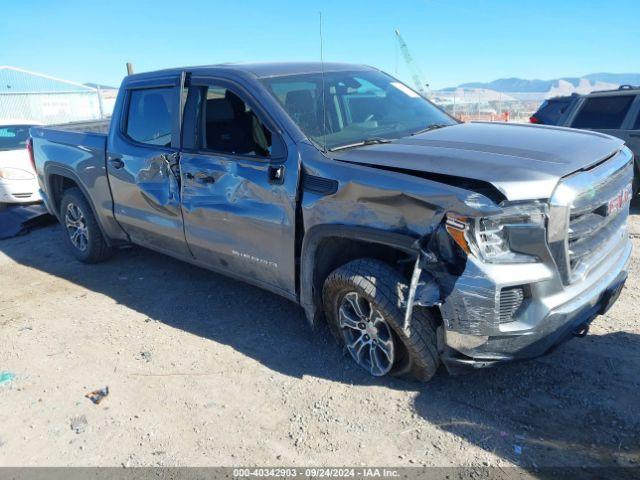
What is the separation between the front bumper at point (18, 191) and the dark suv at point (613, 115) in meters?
8.18

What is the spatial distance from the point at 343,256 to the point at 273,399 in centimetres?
100

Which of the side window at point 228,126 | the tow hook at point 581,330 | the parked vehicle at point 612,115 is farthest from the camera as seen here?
the parked vehicle at point 612,115

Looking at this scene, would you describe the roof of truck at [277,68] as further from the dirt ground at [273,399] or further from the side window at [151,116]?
the dirt ground at [273,399]

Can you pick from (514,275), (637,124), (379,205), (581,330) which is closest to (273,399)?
(379,205)

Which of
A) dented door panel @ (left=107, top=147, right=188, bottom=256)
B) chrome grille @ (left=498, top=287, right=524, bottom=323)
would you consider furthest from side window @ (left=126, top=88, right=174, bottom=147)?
chrome grille @ (left=498, top=287, right=524, bottom=323)

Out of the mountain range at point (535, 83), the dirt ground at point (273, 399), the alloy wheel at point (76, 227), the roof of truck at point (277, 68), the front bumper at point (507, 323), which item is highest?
the roof of truck at point (277, 68)

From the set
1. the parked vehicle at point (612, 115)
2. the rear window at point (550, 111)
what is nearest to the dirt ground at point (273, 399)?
the parked vehicle at point (612, 115)

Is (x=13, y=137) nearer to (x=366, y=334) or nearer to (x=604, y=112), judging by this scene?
(x=366, y=334)

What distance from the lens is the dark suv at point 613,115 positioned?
23.5ft

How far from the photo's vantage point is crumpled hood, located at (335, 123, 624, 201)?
2.60 metres

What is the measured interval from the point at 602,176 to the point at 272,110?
2.04 m

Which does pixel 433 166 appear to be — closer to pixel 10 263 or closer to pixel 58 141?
pixel 58 141

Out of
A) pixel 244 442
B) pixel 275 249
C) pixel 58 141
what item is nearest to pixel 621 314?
pixel 275 249

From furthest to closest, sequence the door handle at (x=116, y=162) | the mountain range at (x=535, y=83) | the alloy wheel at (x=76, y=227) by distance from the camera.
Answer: the mountain range at (x=535, y=83) → the alloy wheel at (x=76, y=227) → the door handle at (x=116, y=162)
